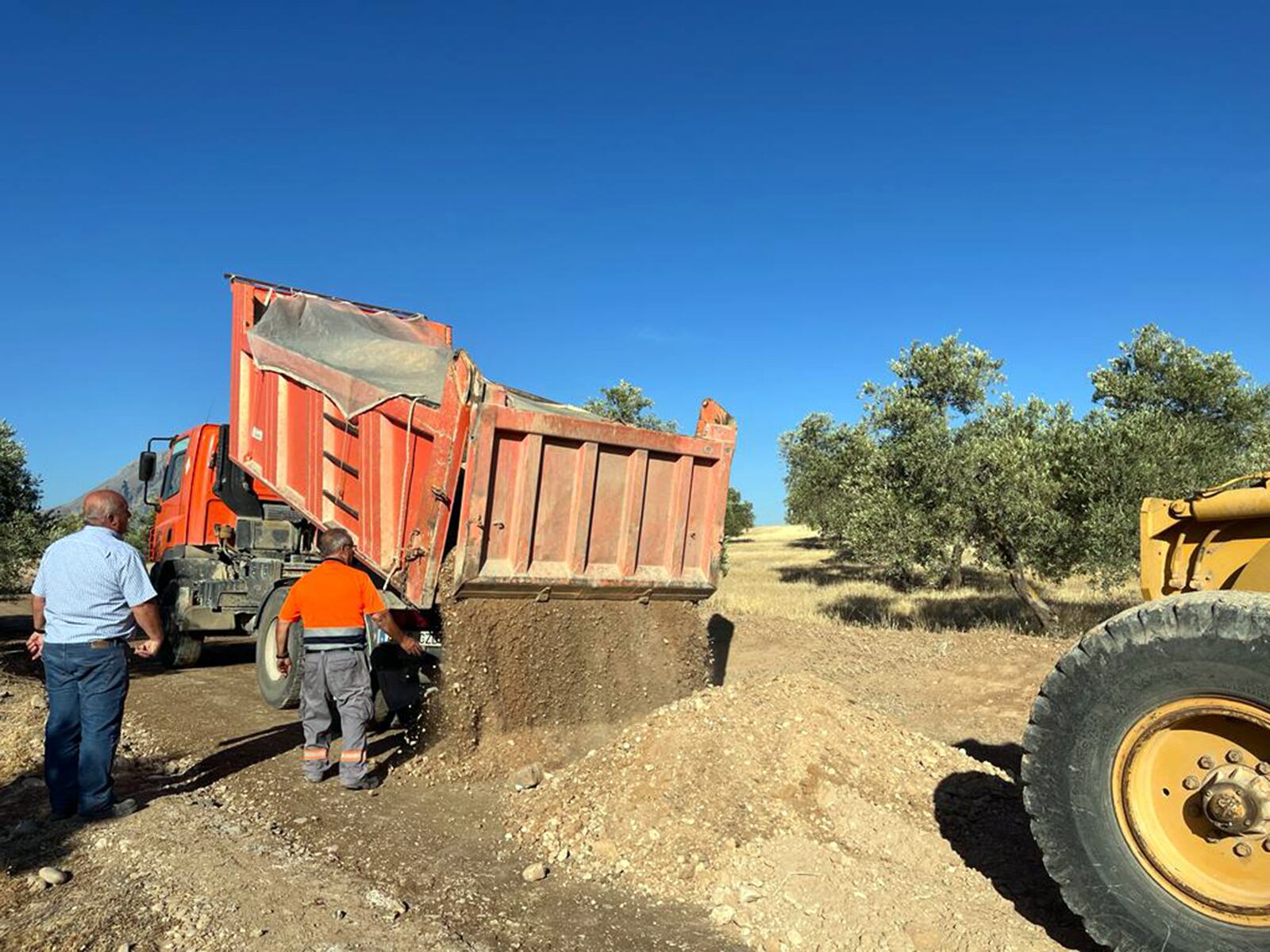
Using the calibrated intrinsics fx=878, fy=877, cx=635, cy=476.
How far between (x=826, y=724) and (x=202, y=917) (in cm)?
356

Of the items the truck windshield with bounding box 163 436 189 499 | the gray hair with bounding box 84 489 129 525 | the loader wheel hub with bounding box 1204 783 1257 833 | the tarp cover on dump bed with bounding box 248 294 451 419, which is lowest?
the loader wheel hub with bounding box 1204 783 1257 833

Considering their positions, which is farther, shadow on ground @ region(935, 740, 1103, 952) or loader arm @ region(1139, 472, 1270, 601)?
shadow on ground @ region(935, 740, 1103, 952)

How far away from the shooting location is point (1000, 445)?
12172 millimetres

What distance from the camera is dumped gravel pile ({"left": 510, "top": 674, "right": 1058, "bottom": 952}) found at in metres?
3.76

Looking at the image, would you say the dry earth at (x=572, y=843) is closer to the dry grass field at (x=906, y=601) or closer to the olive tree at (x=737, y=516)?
the dry grass field at (x=906, y=601)

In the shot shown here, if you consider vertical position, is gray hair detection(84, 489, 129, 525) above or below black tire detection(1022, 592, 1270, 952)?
above

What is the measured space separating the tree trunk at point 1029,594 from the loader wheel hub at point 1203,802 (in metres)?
10.1

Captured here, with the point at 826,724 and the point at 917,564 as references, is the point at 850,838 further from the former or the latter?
the point at 917,564

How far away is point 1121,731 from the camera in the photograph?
308 centimetres

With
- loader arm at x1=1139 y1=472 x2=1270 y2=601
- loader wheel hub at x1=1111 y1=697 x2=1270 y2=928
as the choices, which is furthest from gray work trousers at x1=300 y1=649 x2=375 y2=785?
loader arm at x1=1139 y1=472 x2=1270 y2=601

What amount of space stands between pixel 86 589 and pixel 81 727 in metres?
0.77

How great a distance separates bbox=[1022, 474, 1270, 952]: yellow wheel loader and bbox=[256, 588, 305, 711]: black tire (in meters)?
6.21

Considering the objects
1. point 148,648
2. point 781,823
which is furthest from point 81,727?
point 781,823

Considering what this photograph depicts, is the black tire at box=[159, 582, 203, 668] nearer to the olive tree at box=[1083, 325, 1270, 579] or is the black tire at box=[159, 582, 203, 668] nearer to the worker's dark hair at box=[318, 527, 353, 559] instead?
the worker's dark hair at box=[318, 527, 353, 559]
